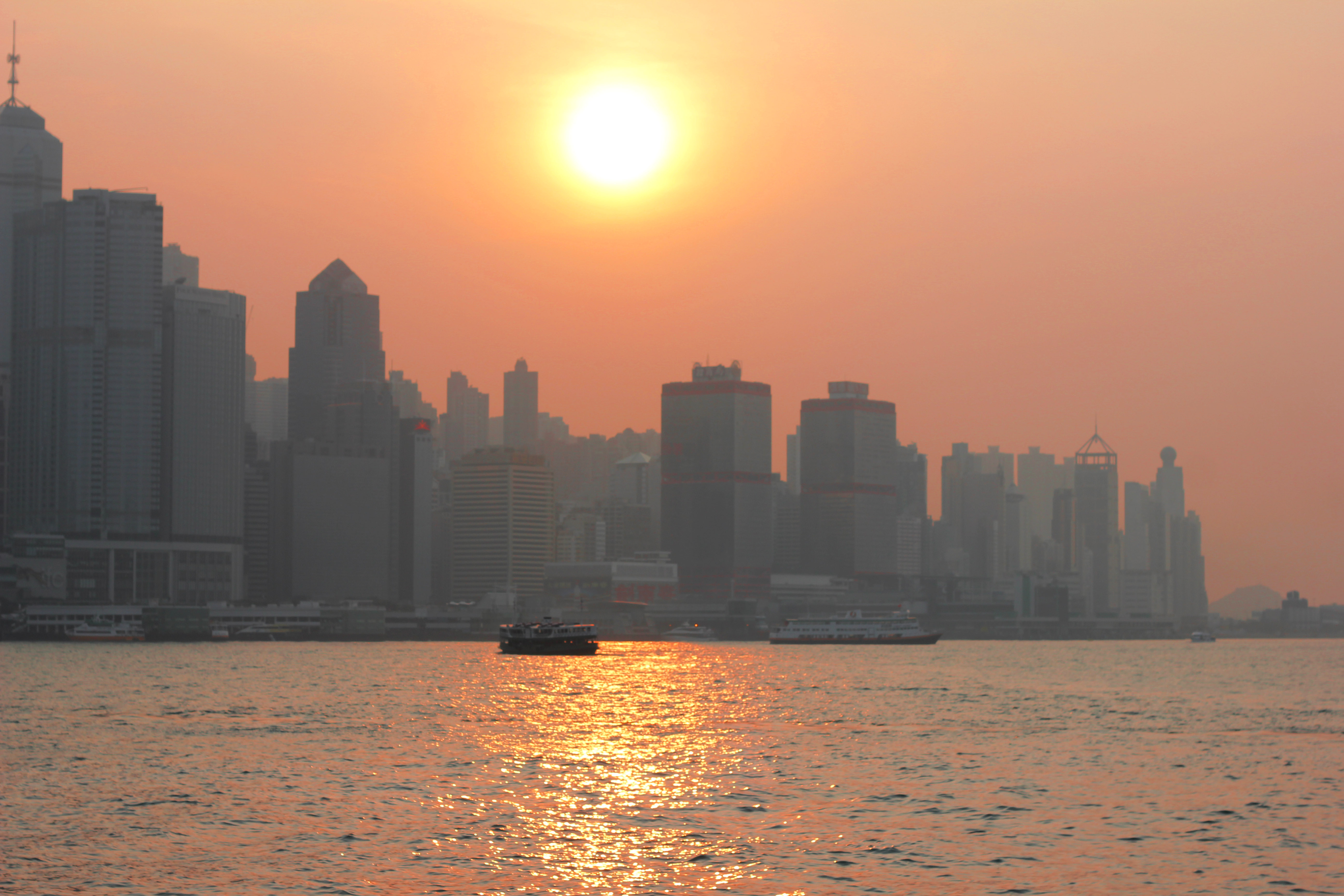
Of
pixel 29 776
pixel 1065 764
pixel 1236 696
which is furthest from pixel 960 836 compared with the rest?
pixel 1236 696

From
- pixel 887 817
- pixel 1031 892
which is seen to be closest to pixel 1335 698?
pixel 887 817

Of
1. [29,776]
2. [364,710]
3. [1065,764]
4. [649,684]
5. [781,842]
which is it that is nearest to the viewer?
[781,842]

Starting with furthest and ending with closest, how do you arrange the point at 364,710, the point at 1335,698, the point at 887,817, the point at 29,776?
the point at 1335,698 → the point at 364,710 → the point at 29,776 → the point at 887,817

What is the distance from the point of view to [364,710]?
136m

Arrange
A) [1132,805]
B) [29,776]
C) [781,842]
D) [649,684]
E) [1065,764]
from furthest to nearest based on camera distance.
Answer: [649,684], [1065,764], [29,776], [1132,805], [781,842]

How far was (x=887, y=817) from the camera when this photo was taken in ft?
240

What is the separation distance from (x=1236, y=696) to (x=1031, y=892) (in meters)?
123

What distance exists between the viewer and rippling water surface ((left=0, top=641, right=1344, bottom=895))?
59562 mm

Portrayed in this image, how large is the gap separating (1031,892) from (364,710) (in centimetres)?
8842

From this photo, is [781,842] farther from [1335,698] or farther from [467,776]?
[1335,698]

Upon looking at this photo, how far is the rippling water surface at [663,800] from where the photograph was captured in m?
59.6

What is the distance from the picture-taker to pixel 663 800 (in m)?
78.0

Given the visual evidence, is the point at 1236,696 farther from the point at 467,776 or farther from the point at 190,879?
the point at 190,879

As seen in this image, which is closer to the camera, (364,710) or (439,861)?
(439,861)
